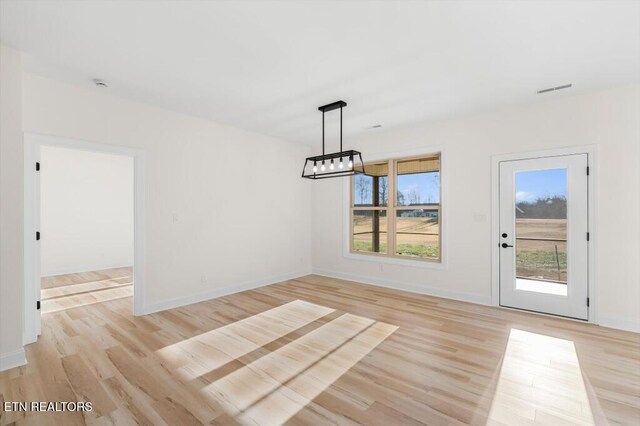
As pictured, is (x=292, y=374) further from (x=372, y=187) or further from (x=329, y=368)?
(x=372, y=187)

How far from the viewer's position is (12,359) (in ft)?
8.58

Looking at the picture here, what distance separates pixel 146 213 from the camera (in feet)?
13.3

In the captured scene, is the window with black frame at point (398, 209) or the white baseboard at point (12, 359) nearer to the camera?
the white baseboard at point (12, 359)

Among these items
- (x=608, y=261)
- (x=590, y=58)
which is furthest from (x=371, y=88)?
(x=608, y=261)

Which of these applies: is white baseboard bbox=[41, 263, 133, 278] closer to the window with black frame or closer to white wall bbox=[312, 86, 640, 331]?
white wall bbox=[312, 86, 640, 331]

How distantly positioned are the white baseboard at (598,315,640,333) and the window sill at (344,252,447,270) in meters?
1.94

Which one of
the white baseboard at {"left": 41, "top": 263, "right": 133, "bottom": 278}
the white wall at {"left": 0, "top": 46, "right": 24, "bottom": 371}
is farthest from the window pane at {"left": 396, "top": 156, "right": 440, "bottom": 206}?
the white baseboard at {"left": 41, "top": 263, "right": 133, "bottom": 278}

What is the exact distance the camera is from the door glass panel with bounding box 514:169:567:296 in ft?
12.9

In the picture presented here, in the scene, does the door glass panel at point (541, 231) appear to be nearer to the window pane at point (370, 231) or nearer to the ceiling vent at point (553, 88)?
the ceiling vent at point (553, 88)

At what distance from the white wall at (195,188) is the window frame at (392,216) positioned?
1201 mm

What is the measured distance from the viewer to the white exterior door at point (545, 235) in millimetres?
3811

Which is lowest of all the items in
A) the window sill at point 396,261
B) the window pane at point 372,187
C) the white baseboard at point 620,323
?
the white baseboard at point 620,323

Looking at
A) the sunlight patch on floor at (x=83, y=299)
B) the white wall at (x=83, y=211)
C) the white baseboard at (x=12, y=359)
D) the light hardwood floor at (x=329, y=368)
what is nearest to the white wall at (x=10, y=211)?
the white baseboard at (x=12, y=359)

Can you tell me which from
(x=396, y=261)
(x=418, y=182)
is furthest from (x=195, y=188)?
(x=418, y=182)
